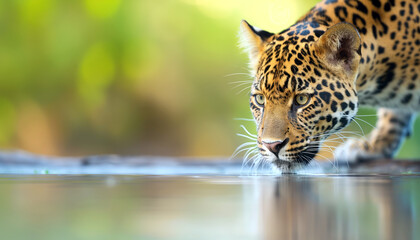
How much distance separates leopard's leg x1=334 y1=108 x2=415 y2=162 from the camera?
369 cm

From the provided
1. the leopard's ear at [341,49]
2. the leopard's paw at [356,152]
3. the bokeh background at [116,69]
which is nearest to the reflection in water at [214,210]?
the leopard's ear at [341,49]

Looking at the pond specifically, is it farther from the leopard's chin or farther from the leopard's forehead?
the leopard's forehead

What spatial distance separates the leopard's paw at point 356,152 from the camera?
3656 mm

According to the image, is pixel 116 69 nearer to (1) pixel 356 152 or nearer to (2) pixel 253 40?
(1) pixel 356 152

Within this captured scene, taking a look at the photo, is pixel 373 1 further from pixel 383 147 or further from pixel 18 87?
pixel 18 87

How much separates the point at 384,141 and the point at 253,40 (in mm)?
1217

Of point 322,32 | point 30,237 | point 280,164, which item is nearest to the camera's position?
point 30,237

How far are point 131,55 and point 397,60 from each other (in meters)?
5.46

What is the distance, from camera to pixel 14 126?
780 cm

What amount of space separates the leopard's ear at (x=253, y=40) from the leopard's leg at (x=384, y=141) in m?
1.04

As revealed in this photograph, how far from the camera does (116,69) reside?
796 centimetres

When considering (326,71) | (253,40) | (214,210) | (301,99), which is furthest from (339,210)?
(253,40)

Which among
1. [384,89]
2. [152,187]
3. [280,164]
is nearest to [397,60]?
[384,89]

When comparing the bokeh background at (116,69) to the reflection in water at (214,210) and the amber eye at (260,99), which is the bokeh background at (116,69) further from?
the reflection in water at (214,210)
